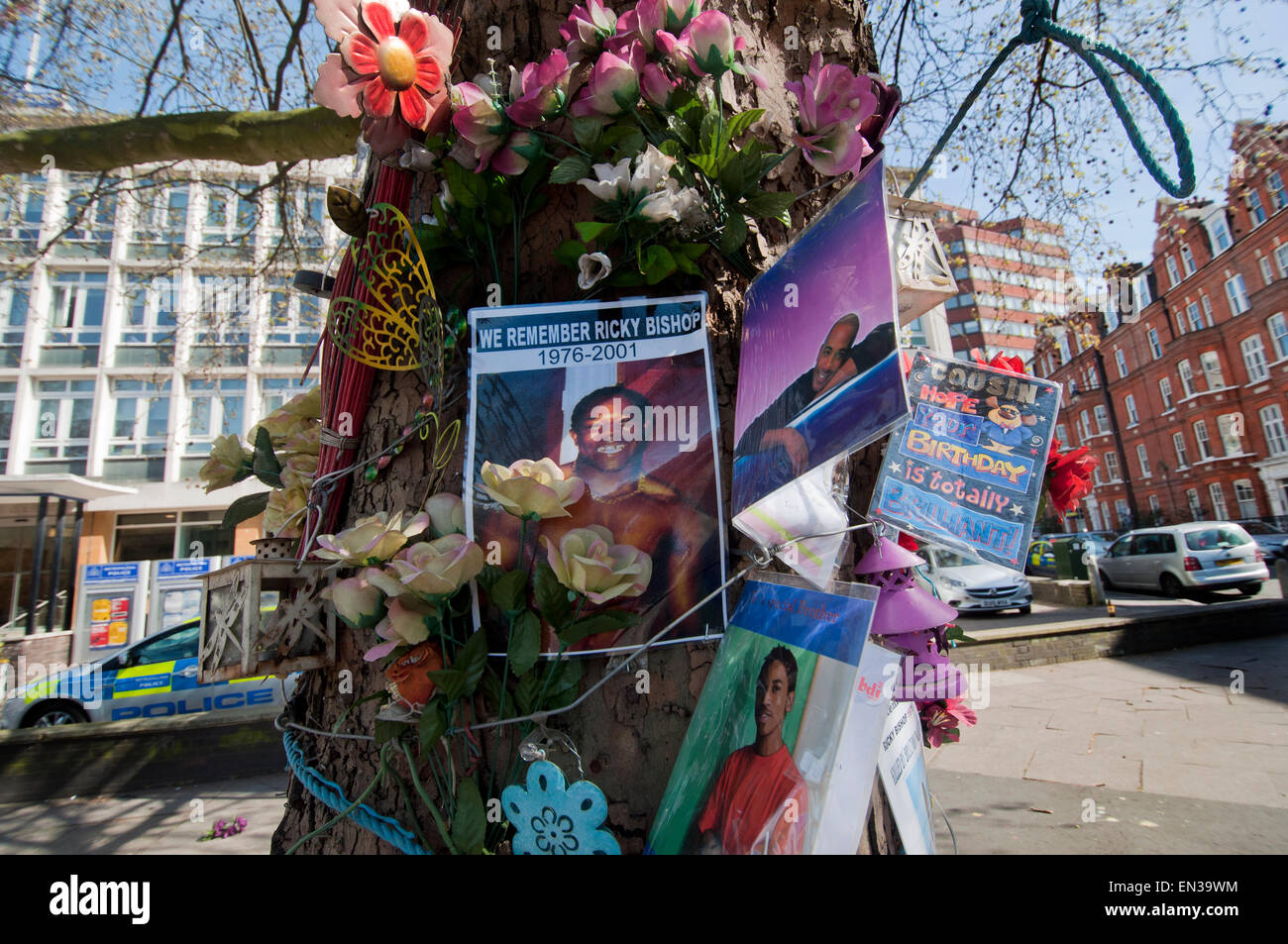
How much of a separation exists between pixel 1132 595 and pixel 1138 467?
28.1m

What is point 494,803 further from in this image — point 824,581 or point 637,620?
point 824,581

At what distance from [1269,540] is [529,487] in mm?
27320

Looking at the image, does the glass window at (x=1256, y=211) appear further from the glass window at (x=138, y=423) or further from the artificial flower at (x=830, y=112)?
the glass window at (x=138, y=423)

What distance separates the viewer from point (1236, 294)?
31047mm

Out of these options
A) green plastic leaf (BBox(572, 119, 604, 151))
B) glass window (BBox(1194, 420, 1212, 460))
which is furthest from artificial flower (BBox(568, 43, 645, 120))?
glass window (BBox(1194, 420, 1212, 460))

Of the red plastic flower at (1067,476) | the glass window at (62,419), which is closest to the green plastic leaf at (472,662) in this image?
the red plastic flower at (1067,476)

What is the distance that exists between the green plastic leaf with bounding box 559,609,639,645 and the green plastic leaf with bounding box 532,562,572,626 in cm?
2

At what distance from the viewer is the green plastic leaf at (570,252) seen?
4.04ft

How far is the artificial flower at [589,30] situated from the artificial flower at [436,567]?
0.94m

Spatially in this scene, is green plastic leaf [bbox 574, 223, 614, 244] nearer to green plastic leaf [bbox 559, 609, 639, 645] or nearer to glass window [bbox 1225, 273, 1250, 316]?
green plastic leaf [bbox 559, 609, 639, 645]

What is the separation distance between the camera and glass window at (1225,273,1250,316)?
100ft

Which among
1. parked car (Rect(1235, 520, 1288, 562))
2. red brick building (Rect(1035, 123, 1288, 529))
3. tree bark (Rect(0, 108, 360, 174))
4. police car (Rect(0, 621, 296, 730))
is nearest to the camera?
tree bark (Rect(0, 108, 360, 174))

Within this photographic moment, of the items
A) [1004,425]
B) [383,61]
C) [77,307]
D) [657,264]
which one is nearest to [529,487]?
[657,264]

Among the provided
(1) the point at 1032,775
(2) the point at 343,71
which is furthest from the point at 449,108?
(1) the point at 1032,775
